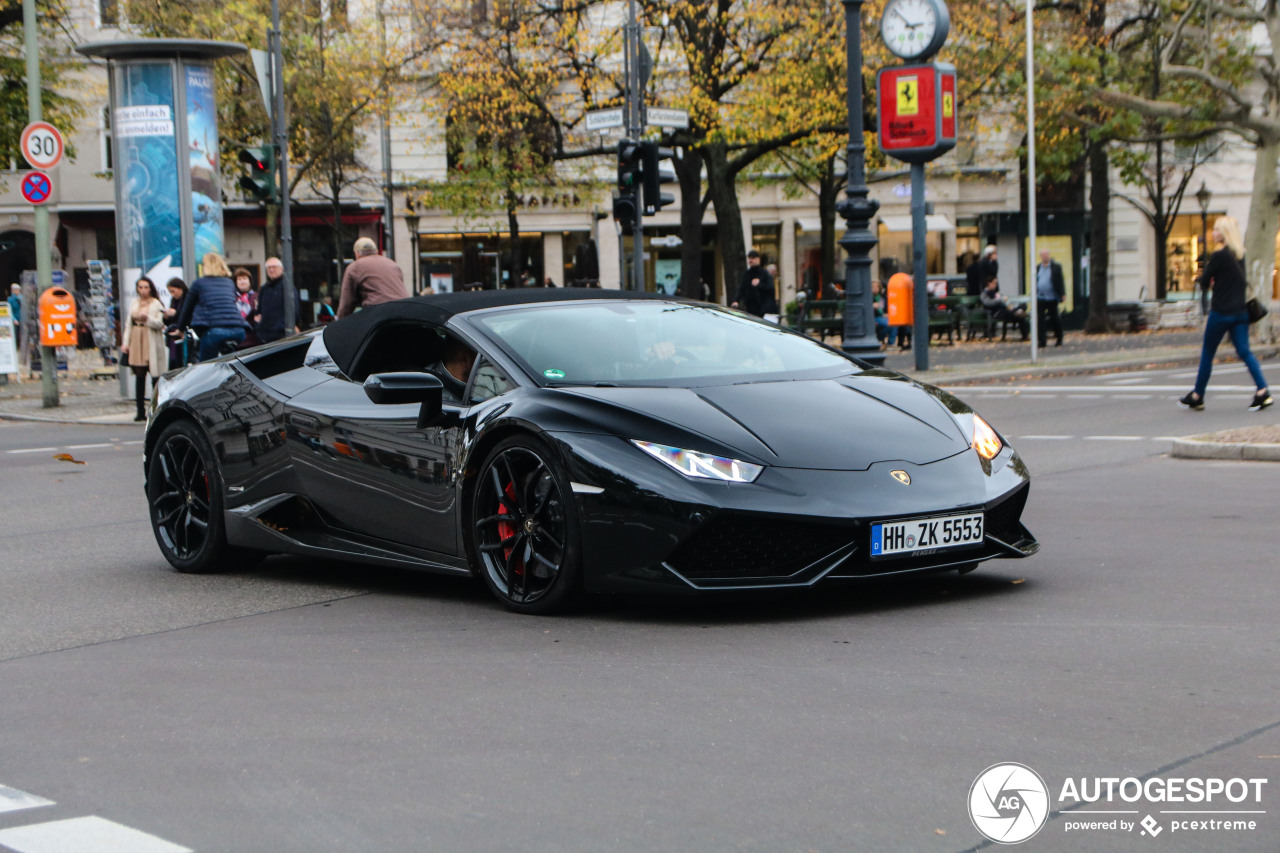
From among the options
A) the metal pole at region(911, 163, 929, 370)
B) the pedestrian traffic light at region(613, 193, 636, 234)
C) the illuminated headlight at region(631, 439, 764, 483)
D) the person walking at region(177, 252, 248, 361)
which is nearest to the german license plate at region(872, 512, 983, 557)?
the illuminated headlight at region(631, 439, 764, 483)

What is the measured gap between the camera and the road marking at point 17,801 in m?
4.03

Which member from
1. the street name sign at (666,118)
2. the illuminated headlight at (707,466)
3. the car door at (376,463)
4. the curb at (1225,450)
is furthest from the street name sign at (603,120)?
the illuminated headlight at (707,466)

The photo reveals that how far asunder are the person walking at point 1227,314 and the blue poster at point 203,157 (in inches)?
541

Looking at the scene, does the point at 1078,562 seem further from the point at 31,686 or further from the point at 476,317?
the point at 31,686

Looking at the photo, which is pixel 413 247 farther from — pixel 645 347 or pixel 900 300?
pixel 645 347

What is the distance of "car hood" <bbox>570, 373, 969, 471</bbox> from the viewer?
603cm

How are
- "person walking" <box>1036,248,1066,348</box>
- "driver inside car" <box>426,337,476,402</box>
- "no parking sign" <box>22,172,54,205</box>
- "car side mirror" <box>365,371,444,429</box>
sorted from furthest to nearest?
1. "person walking" <box>1036,248,1066,348</box>
2. "no parking sign" <box>22,172,54,205</box>
3. "driver inside car" <box>426,337,476,402</box>
4. "car side mirror" <box>365,371,444,429</box>

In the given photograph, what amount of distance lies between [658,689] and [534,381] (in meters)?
1.85

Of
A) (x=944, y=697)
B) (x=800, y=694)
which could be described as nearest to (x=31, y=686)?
(x=800, y=694)

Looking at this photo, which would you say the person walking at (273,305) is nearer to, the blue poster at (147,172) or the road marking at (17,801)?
the blue poster at (147,172)

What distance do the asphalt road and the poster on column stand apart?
15.7 metres

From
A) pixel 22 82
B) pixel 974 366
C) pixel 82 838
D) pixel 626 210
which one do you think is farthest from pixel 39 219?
pixel 82 838

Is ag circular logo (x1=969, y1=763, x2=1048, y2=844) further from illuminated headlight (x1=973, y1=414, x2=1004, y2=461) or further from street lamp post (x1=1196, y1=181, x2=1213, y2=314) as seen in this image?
street lamp post (x1=1196, y1=181, x2=1213, y2=314)

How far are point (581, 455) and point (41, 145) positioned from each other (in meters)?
17.8
